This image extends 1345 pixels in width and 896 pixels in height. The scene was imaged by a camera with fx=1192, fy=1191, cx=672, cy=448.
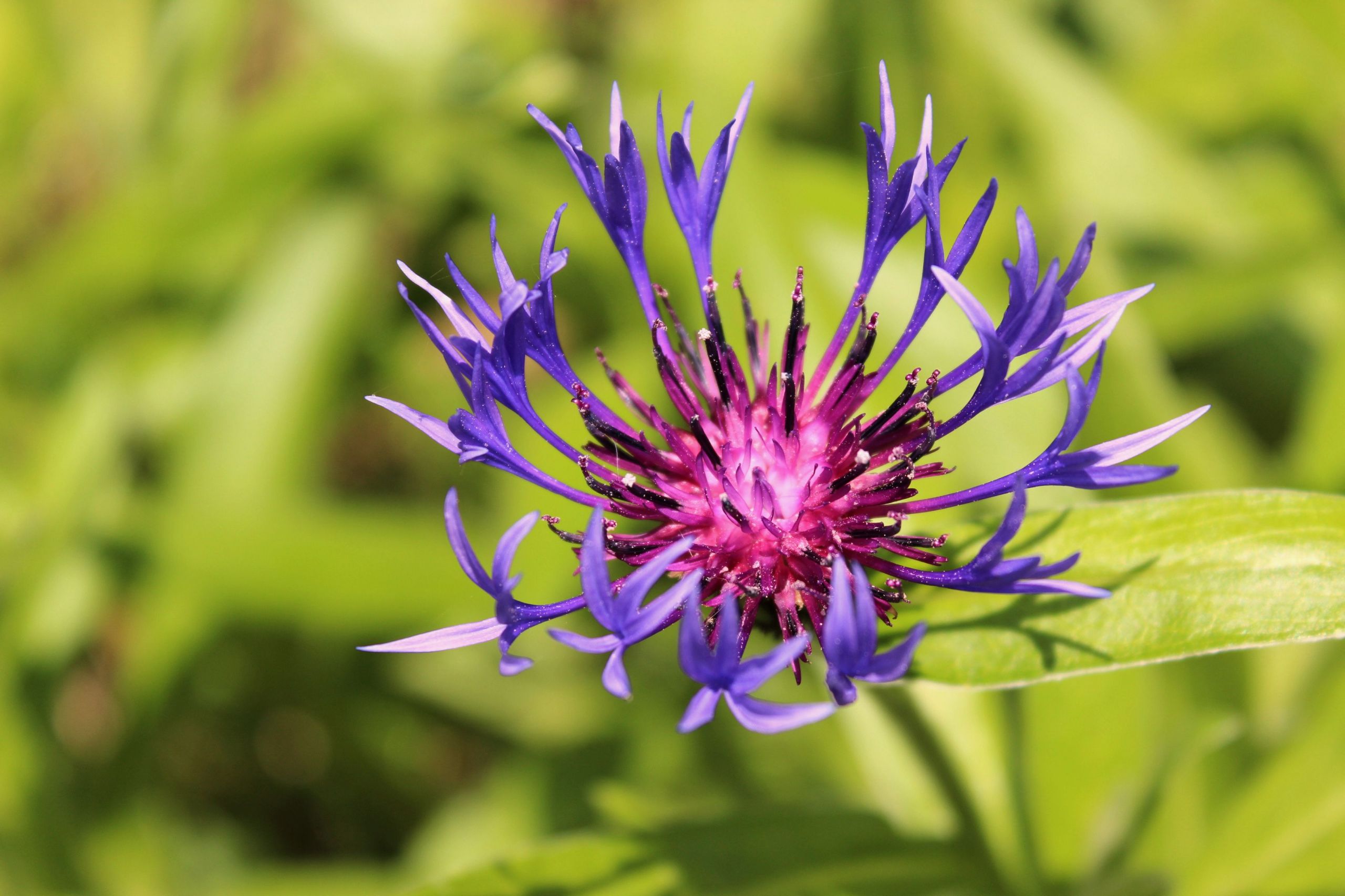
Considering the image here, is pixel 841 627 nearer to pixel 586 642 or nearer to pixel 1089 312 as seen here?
pixel 586 642

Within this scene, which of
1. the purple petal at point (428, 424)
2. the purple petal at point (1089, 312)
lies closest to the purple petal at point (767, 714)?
the purple petal at point (428, 424)

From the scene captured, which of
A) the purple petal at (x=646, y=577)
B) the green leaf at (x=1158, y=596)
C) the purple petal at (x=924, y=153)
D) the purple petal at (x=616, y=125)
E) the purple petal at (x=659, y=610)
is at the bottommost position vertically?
the green leaf at (x=1158, y=596)

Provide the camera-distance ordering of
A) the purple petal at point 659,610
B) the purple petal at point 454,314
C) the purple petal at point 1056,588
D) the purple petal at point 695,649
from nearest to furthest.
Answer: the purple petal at point 695,649 → the purple petal at point 659,610 → the purple petal at point 1056,588 → the purple petal at point 454,314

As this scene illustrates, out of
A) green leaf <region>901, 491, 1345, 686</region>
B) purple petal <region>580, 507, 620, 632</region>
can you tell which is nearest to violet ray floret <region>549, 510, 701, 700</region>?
purple petal <region>580, 507, 620, 632</region>

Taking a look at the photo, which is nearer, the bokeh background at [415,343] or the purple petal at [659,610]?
the purple petal at [659,610]

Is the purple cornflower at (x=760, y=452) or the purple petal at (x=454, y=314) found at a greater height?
the purple petal at (x=454, y=314)

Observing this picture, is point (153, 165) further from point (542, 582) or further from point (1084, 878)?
point (1084, 878)

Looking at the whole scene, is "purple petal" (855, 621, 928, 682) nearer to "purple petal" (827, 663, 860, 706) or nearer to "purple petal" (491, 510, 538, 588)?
"purple petal" (827, 663, 860, 706)

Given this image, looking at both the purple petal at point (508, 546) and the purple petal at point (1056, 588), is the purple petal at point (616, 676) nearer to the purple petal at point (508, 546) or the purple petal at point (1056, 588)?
the purple petal at point (508, 546)
